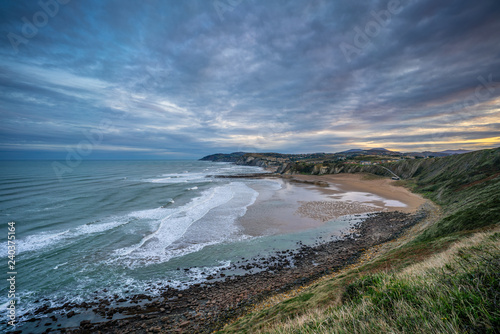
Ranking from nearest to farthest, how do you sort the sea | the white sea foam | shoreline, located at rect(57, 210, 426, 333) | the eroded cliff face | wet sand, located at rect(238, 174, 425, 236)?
shoreline, located at rect(57, 210, 426, 333), the sea, the white sea foam, wet sand, located at rect(238, 174, 425, 236), the eroded cliff face

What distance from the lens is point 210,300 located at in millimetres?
10164

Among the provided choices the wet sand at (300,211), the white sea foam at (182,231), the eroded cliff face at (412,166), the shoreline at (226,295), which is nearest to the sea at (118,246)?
the white sea foam at (182,231)

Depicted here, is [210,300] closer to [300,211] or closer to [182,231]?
[182,231]

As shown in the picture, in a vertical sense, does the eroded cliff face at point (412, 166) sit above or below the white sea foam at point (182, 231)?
above

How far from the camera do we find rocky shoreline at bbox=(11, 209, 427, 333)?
29.1ft

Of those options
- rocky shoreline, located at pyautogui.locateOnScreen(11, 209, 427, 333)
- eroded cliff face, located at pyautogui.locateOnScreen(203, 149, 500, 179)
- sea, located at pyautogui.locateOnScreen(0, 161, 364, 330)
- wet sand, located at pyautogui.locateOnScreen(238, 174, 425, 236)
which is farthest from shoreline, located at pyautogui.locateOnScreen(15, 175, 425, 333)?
eroded cliff face, located at pyautogui.locateOnScreen(203, 149, 500, 179)

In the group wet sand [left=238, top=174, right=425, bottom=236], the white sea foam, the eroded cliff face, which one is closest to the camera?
the white sea foam

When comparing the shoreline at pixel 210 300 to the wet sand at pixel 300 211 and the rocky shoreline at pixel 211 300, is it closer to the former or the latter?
the rocky shoreline at pixel 211 300

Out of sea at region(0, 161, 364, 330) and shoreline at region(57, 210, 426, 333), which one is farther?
sea at region(0, 161, 364, 330)

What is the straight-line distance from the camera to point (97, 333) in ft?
28.3

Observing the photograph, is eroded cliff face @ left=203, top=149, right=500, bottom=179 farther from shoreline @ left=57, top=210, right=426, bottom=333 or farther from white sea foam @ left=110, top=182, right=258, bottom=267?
white sea foam @ left=110, top=182, right=258, bottom=267

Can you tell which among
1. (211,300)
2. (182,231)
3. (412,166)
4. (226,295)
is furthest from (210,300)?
(412,166)

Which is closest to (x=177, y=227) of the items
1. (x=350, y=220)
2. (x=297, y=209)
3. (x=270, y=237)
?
(x=270, y=237)

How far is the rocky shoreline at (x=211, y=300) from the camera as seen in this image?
8883 millimetres
